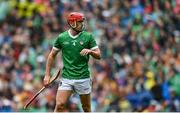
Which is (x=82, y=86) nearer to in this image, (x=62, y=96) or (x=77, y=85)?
(x=77, y=85)

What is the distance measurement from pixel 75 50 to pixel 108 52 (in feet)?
26.6

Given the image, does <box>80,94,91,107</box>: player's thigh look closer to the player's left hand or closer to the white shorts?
the white shorts

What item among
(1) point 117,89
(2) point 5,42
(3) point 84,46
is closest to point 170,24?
(1) point 117,89

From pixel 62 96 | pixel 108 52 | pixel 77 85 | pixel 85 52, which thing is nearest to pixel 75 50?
pixel 85 52

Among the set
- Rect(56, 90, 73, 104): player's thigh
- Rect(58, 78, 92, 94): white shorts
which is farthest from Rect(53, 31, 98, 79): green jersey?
Rect(56, 90, 73, 104): player's thigh

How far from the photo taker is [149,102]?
20953mm

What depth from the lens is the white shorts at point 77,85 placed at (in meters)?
14.8

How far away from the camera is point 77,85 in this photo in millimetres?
14867

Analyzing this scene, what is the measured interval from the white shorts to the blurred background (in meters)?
5.85

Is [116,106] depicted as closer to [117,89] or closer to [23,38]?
[117,89]

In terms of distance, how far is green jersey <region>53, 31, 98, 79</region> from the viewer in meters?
14.7

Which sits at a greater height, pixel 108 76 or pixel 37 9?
pixel 37 9

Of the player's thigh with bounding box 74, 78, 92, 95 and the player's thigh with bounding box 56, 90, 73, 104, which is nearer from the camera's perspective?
the player's thigh with bounding box 56, 90, 73, 104

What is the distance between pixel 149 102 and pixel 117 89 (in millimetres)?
1020
